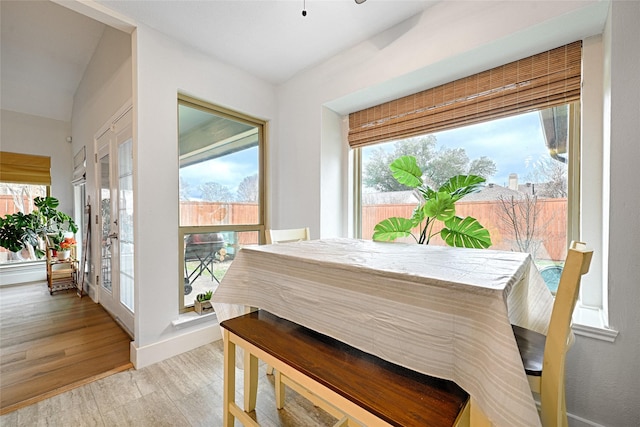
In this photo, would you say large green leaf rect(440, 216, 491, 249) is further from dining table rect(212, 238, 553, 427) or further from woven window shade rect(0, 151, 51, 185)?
woven window shade rect(0, 151, 51, 185)

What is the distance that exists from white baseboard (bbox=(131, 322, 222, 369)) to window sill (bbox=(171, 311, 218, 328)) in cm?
7

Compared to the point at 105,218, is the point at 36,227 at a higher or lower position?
lower

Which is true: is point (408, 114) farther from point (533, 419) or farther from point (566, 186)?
point (533, 419)

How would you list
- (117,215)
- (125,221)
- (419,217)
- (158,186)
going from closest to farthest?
1. (419,217)
2. (158,186)
3. (125,221)
4. (117,215)

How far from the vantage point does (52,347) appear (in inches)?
87.8

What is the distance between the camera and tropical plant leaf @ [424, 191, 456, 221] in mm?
1777

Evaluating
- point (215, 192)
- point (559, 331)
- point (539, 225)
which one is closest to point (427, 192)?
point (539, 225)

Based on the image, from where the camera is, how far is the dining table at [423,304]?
601 millimetres

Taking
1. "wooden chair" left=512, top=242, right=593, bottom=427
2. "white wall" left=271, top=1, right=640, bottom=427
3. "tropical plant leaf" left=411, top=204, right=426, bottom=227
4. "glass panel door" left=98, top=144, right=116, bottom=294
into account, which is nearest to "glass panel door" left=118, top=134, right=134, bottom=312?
"glass panel door" left=98, top=144, right=116, bottom=294

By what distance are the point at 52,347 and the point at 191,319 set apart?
1203mm

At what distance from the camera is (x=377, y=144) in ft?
8.24

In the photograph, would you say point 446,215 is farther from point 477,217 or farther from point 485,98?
point 485,98

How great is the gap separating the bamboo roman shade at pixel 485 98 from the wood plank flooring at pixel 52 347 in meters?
2.88

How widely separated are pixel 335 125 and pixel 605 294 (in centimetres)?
227
